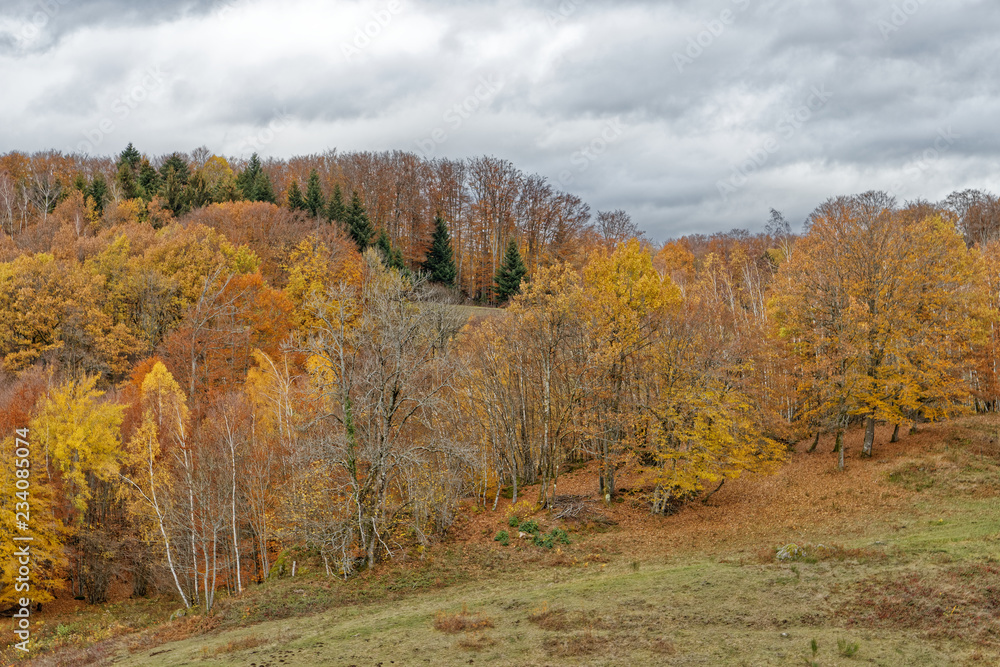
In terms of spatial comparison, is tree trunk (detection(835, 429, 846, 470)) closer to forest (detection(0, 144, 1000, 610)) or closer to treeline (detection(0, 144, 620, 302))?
forest (detection(0, 144, 1000, 610))

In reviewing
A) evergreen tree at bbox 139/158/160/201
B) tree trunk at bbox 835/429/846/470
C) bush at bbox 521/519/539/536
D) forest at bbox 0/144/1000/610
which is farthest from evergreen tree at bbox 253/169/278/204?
tree trunk at bbox 835/429/846/470

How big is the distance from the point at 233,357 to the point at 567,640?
43.5 m

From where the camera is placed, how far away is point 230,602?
20.5 metres

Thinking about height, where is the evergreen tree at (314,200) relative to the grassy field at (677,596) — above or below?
above

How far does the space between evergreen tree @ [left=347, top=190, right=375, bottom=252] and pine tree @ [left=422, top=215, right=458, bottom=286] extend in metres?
8.60

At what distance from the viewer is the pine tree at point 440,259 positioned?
3125 inches

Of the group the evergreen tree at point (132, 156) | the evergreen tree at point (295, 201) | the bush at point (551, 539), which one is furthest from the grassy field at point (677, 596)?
the evergreen tree at point (132, 156)

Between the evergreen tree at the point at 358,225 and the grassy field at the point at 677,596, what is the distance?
52786mm

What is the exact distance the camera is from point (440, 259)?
80.4 metres

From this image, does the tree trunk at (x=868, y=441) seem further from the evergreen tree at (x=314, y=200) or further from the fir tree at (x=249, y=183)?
the fir tree at (x=249, y=183)

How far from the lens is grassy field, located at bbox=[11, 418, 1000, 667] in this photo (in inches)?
488

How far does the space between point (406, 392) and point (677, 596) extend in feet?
43.9

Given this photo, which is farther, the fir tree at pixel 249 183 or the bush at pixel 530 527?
the fir tree at pixel 249 183

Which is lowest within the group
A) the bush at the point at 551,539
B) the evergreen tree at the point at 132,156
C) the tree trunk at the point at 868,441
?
the bush at the point at 551,539
